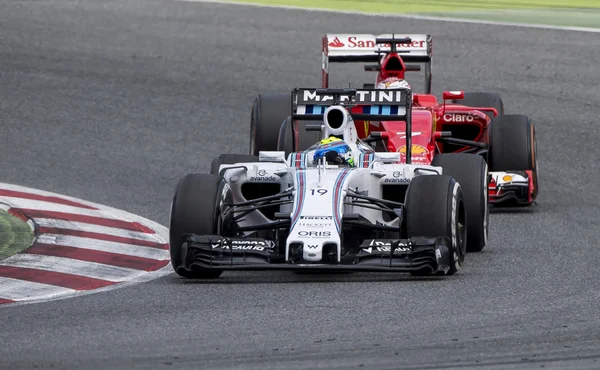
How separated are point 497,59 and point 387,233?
10575 mm

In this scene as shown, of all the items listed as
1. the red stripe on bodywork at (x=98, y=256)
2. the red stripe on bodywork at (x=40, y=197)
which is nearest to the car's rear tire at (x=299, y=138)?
the red stripe on bodywork at (x=40, y=197)

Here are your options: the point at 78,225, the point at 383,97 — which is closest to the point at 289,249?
the point at 383,97

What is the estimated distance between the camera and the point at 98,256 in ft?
38.0

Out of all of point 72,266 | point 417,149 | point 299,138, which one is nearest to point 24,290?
point 72,266

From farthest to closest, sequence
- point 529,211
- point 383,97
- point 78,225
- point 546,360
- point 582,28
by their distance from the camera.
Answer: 1. point 582,28
2. point 529,211
3. point 78,225
4. point 383,97
5. point 546,360

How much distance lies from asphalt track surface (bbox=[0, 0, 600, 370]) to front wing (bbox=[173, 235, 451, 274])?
0.45 ft

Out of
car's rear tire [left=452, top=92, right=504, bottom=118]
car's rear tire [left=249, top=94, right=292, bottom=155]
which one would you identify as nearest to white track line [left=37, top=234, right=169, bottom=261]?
car's rear tire [left=249, top=94, right=292, bottom=155]

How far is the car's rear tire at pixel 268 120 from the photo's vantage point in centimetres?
1500

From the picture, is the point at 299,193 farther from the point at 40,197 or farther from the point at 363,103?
the point at 40,197

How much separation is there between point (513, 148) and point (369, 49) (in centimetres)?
203

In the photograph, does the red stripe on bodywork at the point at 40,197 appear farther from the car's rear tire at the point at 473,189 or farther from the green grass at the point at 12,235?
the car's rear tire at the point at 473,189

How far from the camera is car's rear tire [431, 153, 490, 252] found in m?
11.5

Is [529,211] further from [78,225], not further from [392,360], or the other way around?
[392,360]

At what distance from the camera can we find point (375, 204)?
1061 centimetres
